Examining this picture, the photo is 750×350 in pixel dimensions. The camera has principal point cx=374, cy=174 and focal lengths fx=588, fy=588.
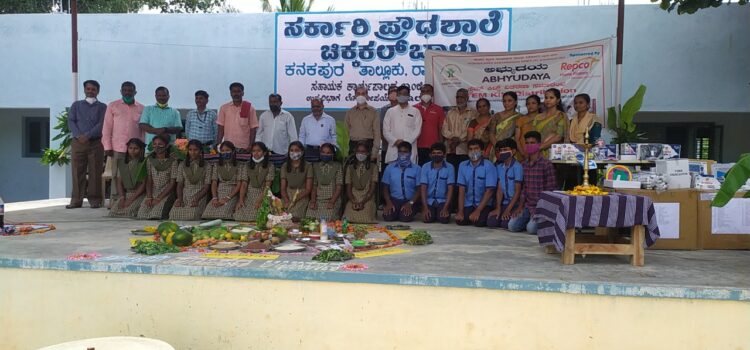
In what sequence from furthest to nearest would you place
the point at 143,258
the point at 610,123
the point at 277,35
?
the point at 277,35 → the point at 610,123 → the point at 143,258

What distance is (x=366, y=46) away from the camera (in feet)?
31.9

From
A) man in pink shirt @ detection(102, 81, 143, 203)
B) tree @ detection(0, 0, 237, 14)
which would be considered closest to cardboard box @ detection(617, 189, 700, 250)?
man in pink shirt @ detection(102, 81, 143, 203)

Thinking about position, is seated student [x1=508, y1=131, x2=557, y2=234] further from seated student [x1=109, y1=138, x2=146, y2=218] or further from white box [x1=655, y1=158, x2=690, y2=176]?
seated student [x1=109, y1=138, x2=146, y2=218]

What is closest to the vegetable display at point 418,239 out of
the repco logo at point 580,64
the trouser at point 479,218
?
the trouser at point 479,218

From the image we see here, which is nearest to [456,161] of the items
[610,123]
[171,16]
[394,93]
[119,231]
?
[394,93]

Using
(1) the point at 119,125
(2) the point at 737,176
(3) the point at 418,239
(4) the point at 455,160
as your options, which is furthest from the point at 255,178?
(2) the point at 737,176

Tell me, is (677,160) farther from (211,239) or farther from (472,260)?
(211,239)

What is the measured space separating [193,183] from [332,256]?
3650 mm

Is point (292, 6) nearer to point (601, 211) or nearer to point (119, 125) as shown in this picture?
point (119, 125)

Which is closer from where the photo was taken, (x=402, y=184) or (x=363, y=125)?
(x=402, y=184)

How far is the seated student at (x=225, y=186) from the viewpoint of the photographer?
7.43 meters

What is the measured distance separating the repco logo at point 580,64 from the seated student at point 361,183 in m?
3.13

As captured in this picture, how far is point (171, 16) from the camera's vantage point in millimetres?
10391

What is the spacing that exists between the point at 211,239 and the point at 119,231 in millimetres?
1525
